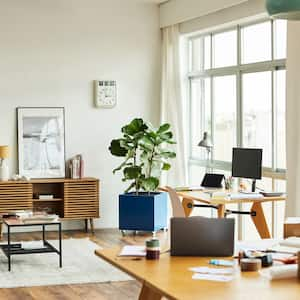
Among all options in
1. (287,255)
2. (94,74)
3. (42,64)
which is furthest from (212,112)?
(287,255)

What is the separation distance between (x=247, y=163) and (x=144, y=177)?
5.26 feet

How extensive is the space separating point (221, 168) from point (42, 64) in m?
2.69

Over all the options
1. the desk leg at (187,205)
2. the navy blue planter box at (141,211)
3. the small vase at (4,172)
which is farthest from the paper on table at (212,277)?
the small vase at (4,172)

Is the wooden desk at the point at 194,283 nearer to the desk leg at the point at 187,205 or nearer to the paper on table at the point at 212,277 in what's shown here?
the paper on table at the point at 212,277

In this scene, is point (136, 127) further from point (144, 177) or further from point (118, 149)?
point (144, 177)

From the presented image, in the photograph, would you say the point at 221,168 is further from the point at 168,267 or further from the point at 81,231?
the point at 168,267

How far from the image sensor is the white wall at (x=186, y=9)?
27.3ft

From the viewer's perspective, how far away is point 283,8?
116 inches

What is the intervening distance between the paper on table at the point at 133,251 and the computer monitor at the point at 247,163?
145 inches

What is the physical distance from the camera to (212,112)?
30.3ft

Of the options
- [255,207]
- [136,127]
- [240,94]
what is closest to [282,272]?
[255,207]

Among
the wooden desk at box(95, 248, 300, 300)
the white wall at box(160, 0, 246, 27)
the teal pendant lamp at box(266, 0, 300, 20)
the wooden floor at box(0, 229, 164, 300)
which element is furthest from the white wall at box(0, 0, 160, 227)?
the teal pendant lamp at box(266, 0, 300, 20)

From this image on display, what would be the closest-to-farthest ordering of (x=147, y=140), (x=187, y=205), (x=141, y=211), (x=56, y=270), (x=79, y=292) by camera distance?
(x=79, y=292) < (x=56, y=270) < (x=187, y=205) < (x=141, y=211) < (x=147, y=140)

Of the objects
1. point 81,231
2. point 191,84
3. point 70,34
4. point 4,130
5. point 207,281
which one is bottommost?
point 81,231
